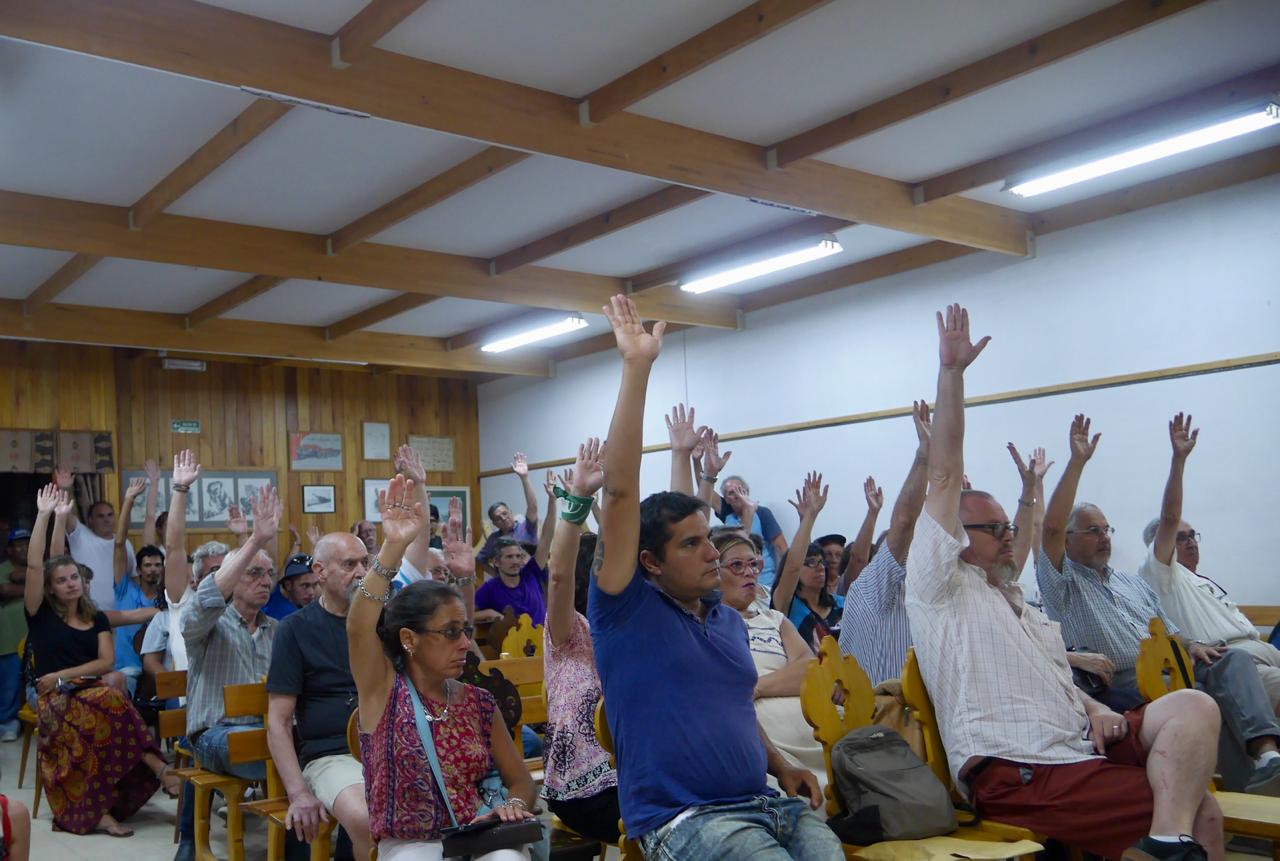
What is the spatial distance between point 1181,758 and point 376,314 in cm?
681

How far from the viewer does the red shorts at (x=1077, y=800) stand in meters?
2.64

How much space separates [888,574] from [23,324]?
6734 millimetres

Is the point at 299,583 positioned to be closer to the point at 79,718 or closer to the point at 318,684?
the point at 79,718

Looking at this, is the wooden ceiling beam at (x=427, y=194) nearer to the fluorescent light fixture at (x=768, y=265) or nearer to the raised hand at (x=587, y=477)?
the fluorescent light fixture at (x=768, y=265)

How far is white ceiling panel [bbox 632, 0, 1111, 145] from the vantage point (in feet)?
13.0

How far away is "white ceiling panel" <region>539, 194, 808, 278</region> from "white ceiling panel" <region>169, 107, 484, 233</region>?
1441 millimetres

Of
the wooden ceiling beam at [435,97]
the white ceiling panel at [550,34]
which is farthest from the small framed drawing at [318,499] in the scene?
the white ceiling panel at [550,34]

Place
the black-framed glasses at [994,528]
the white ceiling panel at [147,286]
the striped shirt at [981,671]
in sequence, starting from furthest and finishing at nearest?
the white ceiling panel at [147,286]
the black-framed glasses at [994,528]
the striped shirt at [981,671]

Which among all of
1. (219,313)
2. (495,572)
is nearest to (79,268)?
(219,313)

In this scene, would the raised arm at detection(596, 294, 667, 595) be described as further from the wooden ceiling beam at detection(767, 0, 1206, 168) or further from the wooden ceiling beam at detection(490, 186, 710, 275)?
the wooden ceiling beam at detection(490, 186, 710, 275)

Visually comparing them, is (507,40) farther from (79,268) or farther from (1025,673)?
(79,268)

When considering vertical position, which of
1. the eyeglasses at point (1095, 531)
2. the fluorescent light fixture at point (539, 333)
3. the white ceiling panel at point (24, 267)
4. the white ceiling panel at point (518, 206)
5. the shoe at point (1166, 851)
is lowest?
the shoe at point (1166, 851)

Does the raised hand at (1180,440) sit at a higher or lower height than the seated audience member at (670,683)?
higher

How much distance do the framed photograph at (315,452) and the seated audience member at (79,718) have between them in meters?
4.42
